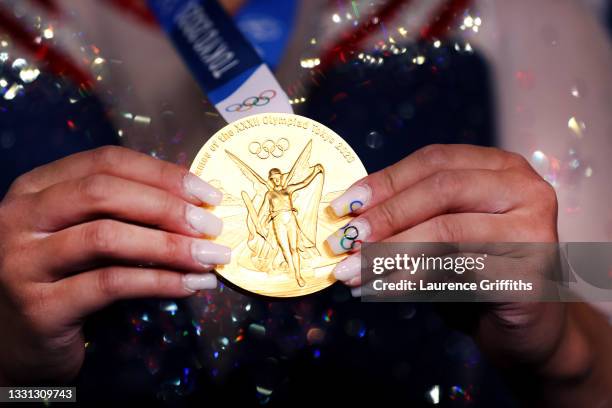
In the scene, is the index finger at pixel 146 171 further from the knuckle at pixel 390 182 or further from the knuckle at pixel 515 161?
the knuckle at pixel 515 161

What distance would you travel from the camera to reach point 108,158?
795 mm

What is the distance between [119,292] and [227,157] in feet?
0.85

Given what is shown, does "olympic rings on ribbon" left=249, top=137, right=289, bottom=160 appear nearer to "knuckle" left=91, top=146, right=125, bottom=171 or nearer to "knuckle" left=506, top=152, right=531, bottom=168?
"knuckle" left=91, top=146, right=125, bottom=171

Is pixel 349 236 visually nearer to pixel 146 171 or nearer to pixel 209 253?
pixel 209 253

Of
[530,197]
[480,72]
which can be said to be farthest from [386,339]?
[480,72]

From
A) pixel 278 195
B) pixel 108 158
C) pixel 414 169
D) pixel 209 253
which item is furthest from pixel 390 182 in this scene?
pixel 108 158

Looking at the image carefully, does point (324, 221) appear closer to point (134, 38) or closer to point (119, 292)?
point (119, 292)

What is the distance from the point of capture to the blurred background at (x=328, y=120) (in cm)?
110

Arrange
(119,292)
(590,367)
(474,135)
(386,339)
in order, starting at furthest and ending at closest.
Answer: (474,135), (386,339), (590,367), (119,292)

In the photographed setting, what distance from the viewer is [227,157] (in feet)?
2.87

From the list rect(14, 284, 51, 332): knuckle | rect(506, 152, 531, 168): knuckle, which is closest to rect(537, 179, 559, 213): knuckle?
rect(506, 152, 531, 168): knuckle

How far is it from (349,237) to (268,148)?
8.1 inches

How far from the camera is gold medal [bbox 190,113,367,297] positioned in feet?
2.73

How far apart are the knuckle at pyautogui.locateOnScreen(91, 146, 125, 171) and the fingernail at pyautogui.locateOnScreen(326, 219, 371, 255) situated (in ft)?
1.06
